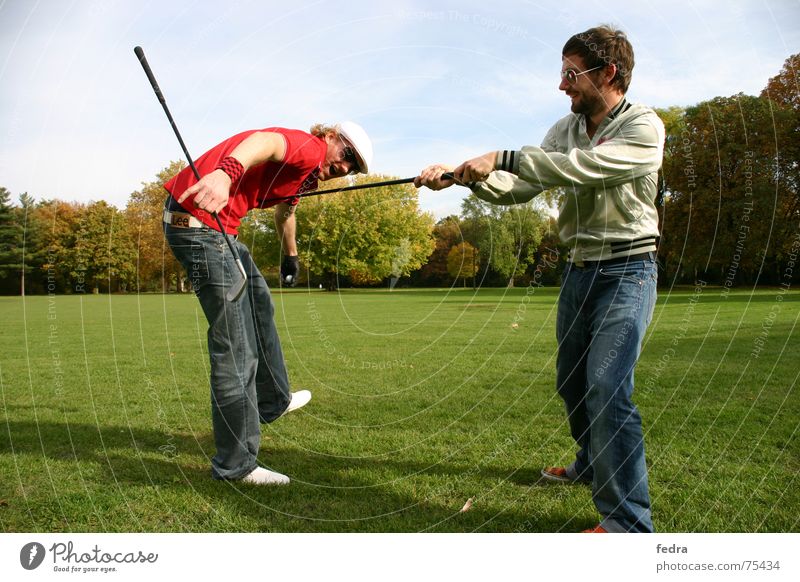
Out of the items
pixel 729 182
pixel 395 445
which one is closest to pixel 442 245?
pixel 395 445

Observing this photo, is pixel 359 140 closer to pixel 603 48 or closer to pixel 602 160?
pixel 603 48

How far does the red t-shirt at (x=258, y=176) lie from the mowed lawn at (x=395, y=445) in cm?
223

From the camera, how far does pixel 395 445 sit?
612 cm

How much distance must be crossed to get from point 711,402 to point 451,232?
5.70 meters

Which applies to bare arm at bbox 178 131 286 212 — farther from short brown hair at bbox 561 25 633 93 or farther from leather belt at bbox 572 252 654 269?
leather belt at bbox 572 252 654 269

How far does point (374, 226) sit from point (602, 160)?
25.2ft

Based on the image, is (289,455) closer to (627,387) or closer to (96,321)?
(627,387)

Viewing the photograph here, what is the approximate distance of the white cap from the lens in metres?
5.28

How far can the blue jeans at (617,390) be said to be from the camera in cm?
386

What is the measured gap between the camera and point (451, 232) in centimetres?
1187

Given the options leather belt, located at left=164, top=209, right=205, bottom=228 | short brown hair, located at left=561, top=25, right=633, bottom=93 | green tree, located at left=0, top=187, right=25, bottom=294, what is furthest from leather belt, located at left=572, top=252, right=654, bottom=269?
green tree, located at left=0, top=187, right=25, bottom=294

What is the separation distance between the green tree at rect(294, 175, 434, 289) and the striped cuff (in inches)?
235

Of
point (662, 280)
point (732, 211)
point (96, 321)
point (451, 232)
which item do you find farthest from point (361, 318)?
point (662, 280)

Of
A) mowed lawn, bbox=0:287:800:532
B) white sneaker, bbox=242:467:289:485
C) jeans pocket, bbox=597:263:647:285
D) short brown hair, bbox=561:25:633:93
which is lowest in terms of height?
mowed lawn, bbox=0:287:800:532
